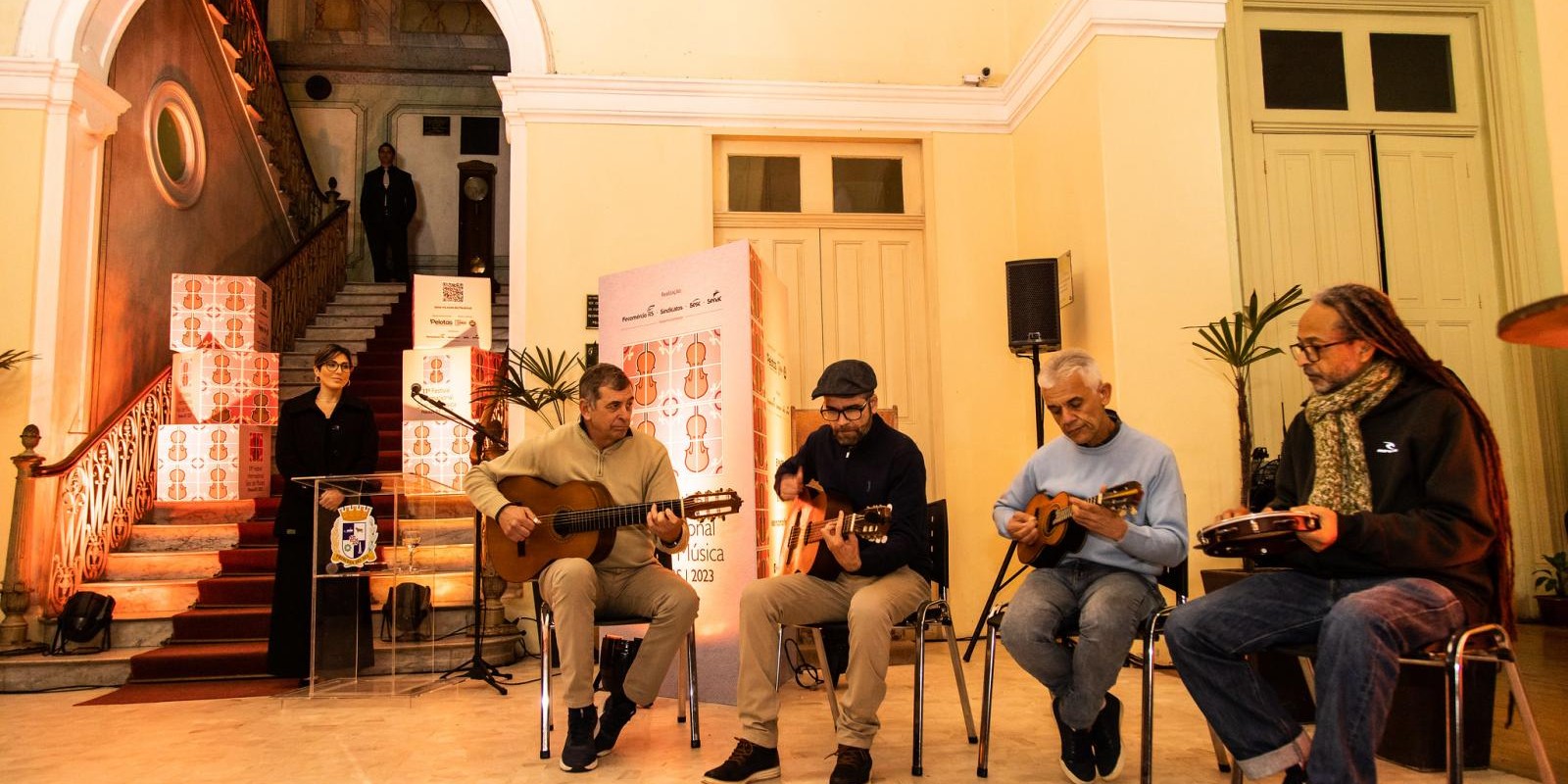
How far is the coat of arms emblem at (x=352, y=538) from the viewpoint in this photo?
4.48m

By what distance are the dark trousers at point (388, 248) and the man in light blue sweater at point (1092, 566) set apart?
31.9 ft

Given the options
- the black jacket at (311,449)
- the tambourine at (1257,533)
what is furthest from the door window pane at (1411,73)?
the black jacket at (311,449)

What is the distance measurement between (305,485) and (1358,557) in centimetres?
421

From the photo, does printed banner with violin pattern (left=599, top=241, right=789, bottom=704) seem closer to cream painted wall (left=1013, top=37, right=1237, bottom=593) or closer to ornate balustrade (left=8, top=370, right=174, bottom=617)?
cream painted wall (left=1013, top=37, right=1237, bottom=593)

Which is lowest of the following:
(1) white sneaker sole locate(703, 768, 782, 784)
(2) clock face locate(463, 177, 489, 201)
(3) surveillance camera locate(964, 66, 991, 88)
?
(1) white sneaker sole locate(703, 768, 782, 784)

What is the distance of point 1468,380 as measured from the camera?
574 cm

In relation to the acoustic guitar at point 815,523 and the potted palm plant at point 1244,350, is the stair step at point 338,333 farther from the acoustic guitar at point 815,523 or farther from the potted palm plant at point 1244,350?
the potted palm plant at point 1244,350

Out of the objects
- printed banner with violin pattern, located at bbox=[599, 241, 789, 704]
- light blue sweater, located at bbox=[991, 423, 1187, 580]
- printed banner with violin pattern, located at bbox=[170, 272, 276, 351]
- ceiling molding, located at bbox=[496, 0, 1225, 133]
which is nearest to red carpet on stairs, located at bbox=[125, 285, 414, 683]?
printed banner with violin pattern, located at bbox=[170, 272, 276, 351]

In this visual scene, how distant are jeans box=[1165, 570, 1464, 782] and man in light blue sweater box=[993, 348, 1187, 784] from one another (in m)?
0.27

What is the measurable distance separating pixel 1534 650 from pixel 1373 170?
8.91 ft

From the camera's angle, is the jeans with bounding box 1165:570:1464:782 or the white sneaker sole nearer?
the jeans with bounding box 1165:570:1464:782

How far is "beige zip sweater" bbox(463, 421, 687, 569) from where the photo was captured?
142 inches

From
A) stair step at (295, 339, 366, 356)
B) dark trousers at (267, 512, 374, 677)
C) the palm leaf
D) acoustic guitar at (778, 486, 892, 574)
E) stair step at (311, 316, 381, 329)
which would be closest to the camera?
acoustic guitar at (778, 486, 892, 574)

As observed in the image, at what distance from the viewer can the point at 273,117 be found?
10.3 m
